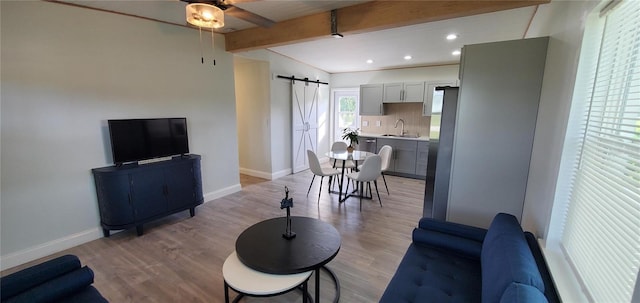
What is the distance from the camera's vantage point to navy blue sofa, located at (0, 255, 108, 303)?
4.34 ft

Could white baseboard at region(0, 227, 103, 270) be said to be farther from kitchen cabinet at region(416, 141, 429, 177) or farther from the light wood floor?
kitchen cabinet at region(416, 141, 429, 177)

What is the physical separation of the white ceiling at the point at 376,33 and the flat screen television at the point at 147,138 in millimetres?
1287

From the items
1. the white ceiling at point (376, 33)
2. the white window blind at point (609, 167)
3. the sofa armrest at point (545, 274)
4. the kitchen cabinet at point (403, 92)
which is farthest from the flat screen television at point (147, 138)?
the kitchen cabinet at point (403, 92)

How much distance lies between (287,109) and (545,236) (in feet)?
15.7

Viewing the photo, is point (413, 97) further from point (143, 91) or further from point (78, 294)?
point (78, 294)

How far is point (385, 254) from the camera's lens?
2.64 metres

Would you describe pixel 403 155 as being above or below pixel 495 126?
below

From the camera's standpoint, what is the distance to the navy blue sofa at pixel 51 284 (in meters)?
1.32

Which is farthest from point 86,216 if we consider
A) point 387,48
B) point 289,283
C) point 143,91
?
point 387,48

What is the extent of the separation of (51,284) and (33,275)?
0.14 metres

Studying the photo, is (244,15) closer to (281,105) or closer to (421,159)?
(281,105)

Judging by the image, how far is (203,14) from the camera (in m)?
1.99

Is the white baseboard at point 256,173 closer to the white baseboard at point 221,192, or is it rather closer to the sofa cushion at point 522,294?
the white baseboard at point 221,192

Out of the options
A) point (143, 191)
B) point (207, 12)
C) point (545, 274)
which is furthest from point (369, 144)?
point (545, 274)
